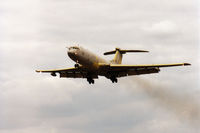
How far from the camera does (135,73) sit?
78.8 meters

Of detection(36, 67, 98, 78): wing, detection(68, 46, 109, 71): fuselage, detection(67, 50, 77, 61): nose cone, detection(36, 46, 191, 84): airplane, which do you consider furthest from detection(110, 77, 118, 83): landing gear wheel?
detection(67, 50, 77, 61): nose cone

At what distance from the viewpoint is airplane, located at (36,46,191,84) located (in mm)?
72562

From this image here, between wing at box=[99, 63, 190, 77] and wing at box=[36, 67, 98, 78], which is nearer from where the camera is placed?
wing at box=[99, 63, 190, 77]

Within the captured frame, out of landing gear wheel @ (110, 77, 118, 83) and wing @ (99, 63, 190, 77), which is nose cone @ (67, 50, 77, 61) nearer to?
wing @ (99, 63, 190, 77)

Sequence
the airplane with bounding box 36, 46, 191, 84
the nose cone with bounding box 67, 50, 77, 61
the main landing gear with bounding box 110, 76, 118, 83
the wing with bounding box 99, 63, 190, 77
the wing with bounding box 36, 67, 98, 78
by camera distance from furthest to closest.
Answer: the main landing gear with bounding box 110, 76, 118, 83, the wing with bounding box 36, 67, 98, 78, the wing with bounding box 99, 63, 190, 77, the airplane with bounding box 36, 46, 191, 84, the nose cone with bounding box 67, 50, 77, 61

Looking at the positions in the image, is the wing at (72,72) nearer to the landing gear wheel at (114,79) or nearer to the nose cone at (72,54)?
the landing gear wheel at (114,79)

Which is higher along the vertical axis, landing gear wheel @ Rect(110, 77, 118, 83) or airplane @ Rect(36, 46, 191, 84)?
airplane @ Rect(36, 46, 191, 84)

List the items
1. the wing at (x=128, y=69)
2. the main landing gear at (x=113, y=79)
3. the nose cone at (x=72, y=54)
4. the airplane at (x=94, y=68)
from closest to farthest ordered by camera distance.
A: the nose cone at (x=72, y=54) < the airplane at (x=94, y=68) < the wing at (x=128, y=69) < the main landing gear at (x=113, y=79)

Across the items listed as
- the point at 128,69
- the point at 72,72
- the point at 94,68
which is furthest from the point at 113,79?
the point at 72,72

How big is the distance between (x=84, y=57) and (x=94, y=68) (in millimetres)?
3582

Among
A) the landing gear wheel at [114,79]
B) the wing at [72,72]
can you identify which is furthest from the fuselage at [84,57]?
the landing gear wheel at [114,79]

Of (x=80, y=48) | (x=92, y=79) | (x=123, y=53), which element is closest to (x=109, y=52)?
(x=123, y=53)

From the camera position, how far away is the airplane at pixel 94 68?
72.6 m

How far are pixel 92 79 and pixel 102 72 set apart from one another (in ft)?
11.5
